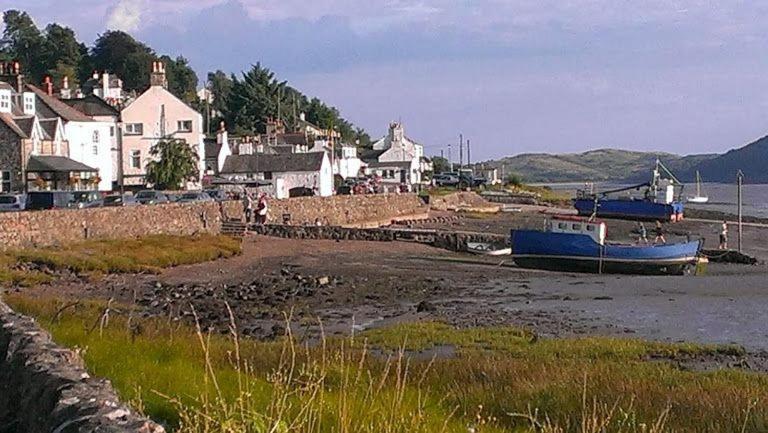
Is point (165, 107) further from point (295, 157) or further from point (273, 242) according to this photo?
point (273, 242)

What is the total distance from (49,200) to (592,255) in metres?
24.0

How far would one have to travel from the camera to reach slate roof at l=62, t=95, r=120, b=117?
7844 centimetres

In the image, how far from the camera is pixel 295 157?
276ft

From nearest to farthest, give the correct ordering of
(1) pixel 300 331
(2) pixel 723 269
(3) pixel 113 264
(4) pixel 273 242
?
(1) pixel 300 331 → (3) pixel 113 264 → (2) pixel 723 269 → (4) pixel 273 242

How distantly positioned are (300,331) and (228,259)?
18.9 meters

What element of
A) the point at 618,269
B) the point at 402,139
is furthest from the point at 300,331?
the point at 402,139

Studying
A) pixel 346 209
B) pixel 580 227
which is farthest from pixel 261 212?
pixel 580 227

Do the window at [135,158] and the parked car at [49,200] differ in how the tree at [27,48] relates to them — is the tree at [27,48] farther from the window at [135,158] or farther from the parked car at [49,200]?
the parked car at [49,200]

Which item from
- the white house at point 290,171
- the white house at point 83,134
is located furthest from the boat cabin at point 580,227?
the white house at point 290,171

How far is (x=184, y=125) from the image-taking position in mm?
81062

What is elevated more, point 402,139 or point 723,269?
point 402,139

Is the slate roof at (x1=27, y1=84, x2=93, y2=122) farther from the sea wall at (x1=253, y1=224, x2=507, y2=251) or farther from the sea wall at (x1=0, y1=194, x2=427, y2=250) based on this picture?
the sea wall at (x1=253, y1=224, x2=507, y2=251)

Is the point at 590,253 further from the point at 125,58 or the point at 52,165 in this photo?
the point at 125,58

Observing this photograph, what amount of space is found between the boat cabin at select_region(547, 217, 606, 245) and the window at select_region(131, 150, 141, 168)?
1669 inches
